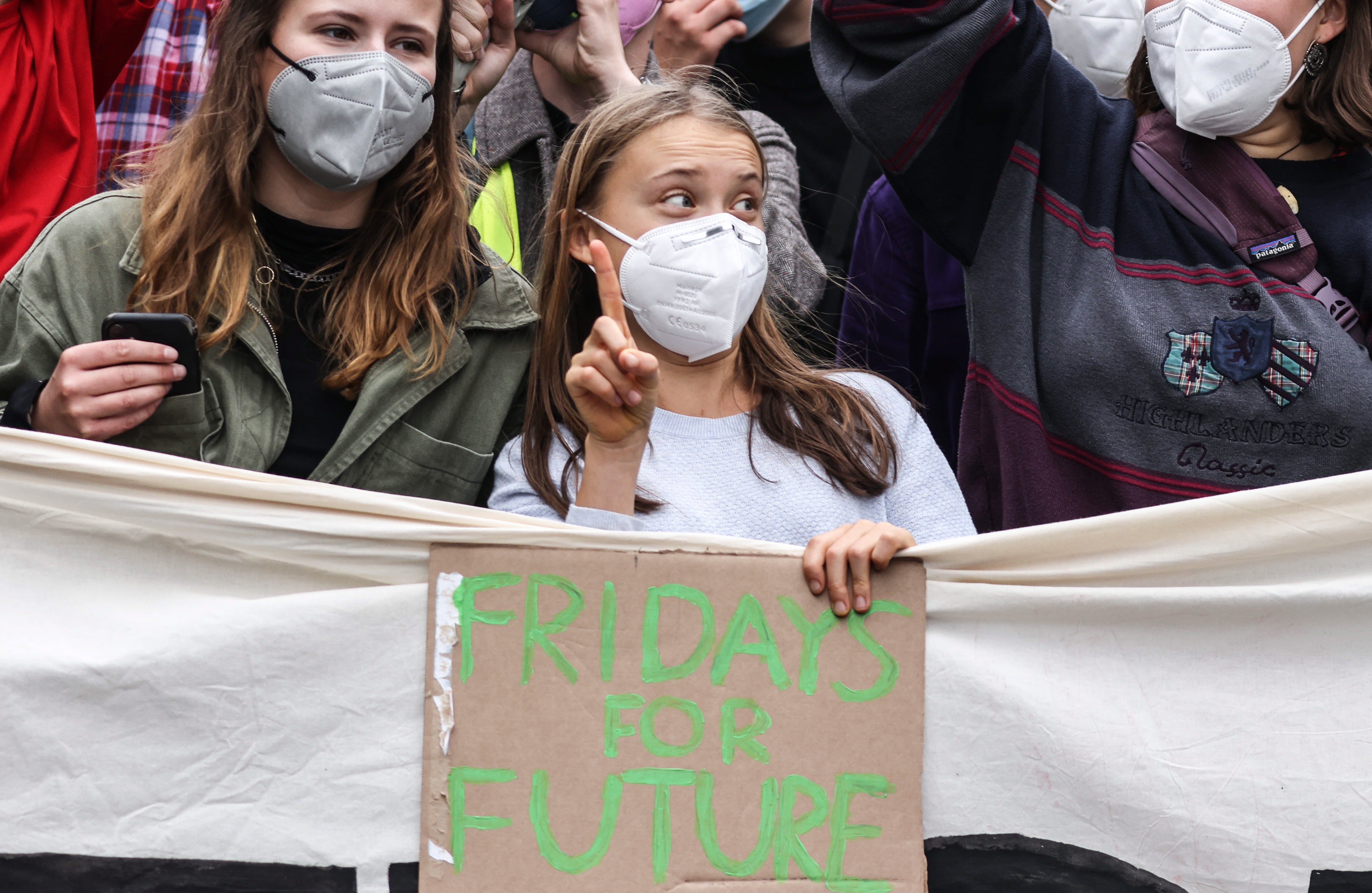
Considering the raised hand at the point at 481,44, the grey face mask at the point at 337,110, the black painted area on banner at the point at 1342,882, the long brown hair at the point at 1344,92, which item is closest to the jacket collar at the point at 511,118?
the raised hand at the point at 481,44

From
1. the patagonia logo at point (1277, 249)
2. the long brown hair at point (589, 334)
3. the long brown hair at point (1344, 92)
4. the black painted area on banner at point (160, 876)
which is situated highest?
the long brown hair at point (1344, 92)

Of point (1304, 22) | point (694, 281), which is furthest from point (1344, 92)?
point (694, 281)

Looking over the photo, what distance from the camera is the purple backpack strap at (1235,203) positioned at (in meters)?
2.79

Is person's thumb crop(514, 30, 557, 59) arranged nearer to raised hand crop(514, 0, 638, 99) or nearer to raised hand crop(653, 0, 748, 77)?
raised hand crop(514, 0, 638, 99)

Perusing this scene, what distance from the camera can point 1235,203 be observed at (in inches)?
112

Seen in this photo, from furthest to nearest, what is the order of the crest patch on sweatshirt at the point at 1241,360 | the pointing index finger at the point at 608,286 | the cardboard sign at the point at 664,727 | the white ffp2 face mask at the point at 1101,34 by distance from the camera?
the white ffp2 face mask at the point at 1101,34, the crest patch on sweatshirt at the point at 1241,360, the pointing index finger at the point at 608,286, the cardboard sign at the point at 664,727

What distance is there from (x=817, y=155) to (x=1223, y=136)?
4.10ft

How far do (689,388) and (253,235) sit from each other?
34.1 inches

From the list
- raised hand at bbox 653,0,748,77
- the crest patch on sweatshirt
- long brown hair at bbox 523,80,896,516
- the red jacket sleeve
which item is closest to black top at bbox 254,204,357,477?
long brown hair at bbox 523,80,896,516

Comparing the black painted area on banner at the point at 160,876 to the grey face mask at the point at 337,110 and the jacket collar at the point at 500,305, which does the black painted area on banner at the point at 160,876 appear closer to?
the jacket collar at the point at 500,305

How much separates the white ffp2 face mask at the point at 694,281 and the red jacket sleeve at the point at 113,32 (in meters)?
1.69

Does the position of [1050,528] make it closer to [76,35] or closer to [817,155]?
[817,155]

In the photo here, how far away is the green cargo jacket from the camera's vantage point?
8.37ft

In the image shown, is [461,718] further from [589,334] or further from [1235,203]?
[1235,203]
